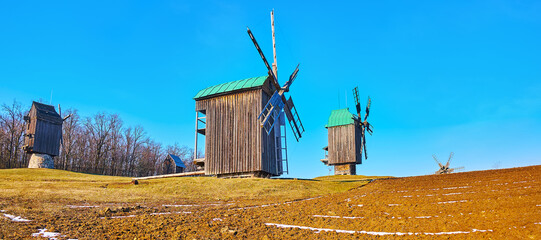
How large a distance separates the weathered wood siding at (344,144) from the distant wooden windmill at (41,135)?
1148 inches

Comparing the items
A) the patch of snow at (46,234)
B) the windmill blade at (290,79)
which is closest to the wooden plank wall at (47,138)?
the windmill blade at (290,79)

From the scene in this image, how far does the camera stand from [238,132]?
25531mm

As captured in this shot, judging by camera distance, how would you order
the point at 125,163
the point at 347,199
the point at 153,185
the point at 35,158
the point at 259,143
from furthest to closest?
1. the point at 125,163
2. the point at 35,158
3. the point at 259,143
4. the point at 153,185
5. the point at 347,199

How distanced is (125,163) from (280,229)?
171 feet

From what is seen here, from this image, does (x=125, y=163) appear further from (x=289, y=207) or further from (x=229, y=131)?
(x=289, y=207)

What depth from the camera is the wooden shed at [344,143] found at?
127 feet

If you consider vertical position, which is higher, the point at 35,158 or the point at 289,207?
the point at 35,158

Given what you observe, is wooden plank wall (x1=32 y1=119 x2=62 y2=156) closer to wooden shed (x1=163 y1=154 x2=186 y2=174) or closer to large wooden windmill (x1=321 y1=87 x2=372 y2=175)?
wooden shed (x1=163 y1=154 x2=186 y2=174)

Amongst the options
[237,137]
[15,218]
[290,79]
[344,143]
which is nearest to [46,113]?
[237,137]

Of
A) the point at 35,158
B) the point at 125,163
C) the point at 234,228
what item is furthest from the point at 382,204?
the point at 125,163

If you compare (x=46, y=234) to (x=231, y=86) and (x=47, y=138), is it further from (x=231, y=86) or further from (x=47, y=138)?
(x=47, y=138)

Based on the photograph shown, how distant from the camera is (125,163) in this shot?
5575cm

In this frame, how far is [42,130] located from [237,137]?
75.6 feet

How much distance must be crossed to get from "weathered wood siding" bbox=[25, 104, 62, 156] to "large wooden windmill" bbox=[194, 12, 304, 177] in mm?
18805
